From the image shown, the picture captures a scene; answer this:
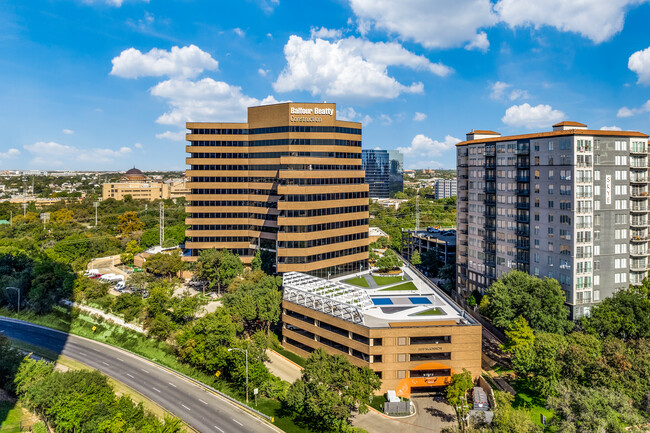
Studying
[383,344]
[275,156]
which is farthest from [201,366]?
[275,156]

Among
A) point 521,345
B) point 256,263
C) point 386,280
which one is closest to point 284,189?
point 256,263

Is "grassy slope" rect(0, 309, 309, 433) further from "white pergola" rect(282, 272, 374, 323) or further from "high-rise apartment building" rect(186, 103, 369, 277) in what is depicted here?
"high-rise apartment building" rect(186, 103, 369, 277)

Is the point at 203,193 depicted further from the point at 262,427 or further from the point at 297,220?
the point at 262,427

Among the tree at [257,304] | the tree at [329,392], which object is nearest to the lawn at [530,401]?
the tree at [329,392]

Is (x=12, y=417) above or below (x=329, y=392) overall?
below

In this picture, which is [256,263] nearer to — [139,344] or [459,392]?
[139,344]

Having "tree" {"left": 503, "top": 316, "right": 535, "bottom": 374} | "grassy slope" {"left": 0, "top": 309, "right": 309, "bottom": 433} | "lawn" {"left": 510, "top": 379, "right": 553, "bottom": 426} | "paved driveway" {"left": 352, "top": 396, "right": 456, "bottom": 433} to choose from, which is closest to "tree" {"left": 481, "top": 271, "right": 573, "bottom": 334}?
"tree" {"left": 503, "top": 316, "right": 535, "bottom": 374}
